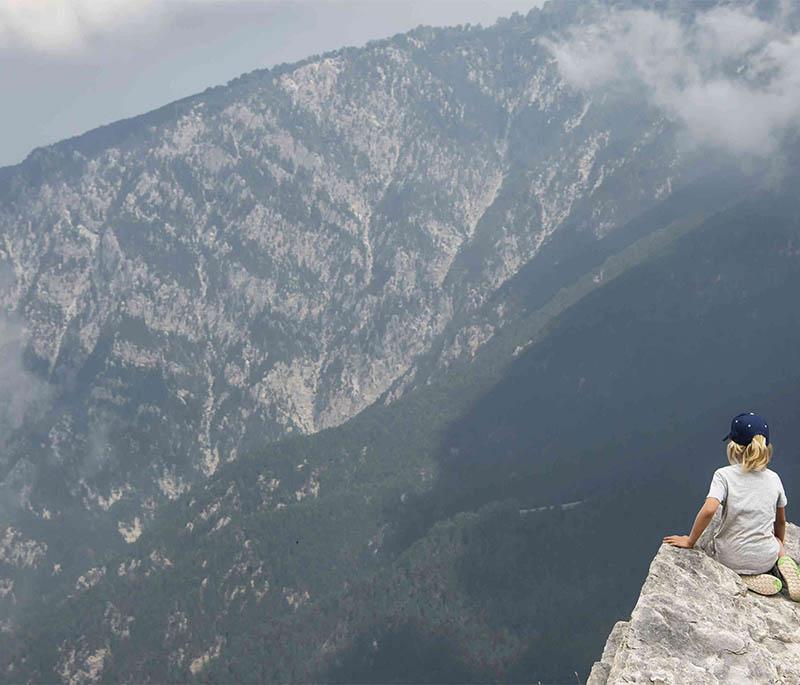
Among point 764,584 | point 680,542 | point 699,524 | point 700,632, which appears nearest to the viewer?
point 700,632

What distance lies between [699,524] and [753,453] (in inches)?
125

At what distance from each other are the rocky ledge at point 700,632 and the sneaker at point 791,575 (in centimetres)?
42

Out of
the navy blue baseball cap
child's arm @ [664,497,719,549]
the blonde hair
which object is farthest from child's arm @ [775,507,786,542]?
the navy blue baseball cap

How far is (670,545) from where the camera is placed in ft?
107

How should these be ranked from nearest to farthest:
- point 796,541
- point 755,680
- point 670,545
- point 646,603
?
point 755,680
point 646,603
point 670,545
point 796,541

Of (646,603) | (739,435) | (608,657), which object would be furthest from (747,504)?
(608,657)

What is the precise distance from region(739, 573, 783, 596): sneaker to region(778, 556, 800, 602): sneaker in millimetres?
310

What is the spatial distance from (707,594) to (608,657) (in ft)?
13.7

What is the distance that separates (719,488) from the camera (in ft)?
102

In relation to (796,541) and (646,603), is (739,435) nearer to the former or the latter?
(646,603)

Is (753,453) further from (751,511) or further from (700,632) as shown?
(700,632)

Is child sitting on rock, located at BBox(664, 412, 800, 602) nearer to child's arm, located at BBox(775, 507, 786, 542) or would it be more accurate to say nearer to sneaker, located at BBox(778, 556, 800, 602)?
sneaker, located at BBox(778, 556, 800, 602)

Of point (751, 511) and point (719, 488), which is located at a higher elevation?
point (719, 488)

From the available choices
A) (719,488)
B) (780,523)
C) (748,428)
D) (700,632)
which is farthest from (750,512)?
(700,632)
